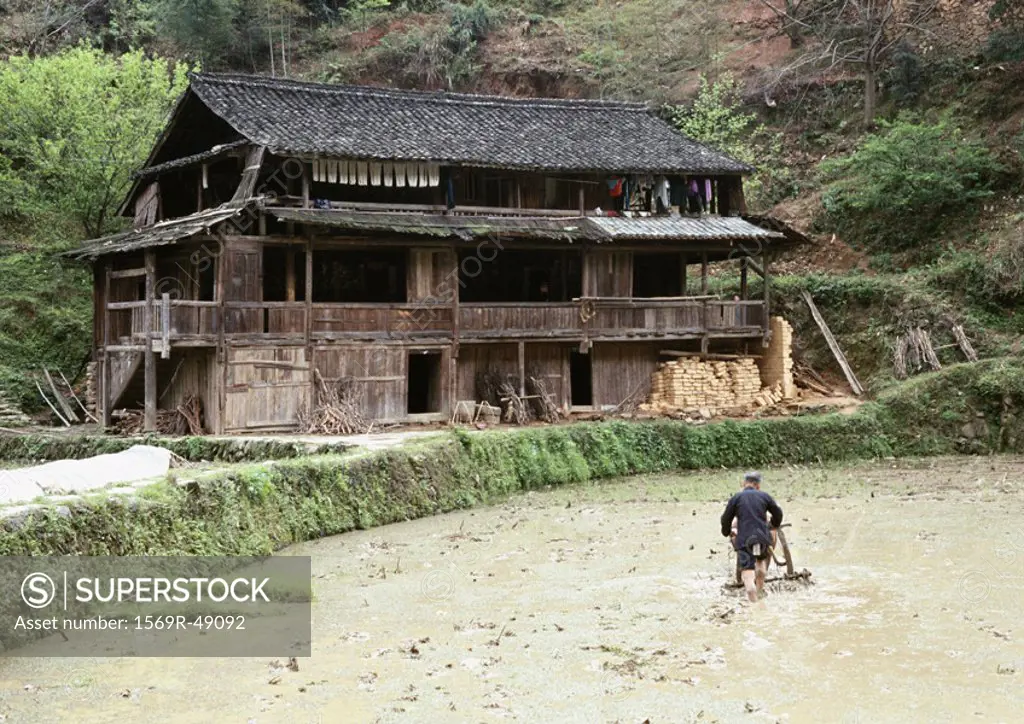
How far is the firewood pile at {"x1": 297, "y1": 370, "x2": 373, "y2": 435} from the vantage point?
24172 mm

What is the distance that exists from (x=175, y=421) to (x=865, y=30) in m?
26.9

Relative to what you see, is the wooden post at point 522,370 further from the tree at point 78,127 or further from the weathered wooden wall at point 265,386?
the tree at point 78,127

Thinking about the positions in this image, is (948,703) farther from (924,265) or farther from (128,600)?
(924,265)

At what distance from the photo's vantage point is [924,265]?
33406mm

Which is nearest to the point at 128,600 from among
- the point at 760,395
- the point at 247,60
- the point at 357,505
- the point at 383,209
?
the point at 357,505

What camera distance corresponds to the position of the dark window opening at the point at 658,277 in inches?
1224

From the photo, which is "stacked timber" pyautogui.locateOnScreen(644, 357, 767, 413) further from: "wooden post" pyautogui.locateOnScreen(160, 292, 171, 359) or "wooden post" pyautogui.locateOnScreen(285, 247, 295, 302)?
"wooden post" pyautogui.locateOnScreen(160, 292, 171, 359)

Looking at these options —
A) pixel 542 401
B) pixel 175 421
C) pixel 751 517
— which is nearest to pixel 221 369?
pixel 175 421

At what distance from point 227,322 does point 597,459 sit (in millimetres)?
7968

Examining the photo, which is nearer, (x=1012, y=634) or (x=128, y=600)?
(x=1012, y=634)

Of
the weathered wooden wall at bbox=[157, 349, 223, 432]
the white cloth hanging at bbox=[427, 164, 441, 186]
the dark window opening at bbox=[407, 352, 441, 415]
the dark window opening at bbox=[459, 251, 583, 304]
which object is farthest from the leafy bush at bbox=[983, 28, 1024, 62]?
the weathered wooden wall at bbox=[157, 349, 223, 432]

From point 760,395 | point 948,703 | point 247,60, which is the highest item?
point 247,60

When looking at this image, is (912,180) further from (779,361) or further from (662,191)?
(662,191)

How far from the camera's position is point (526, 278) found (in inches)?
1184
